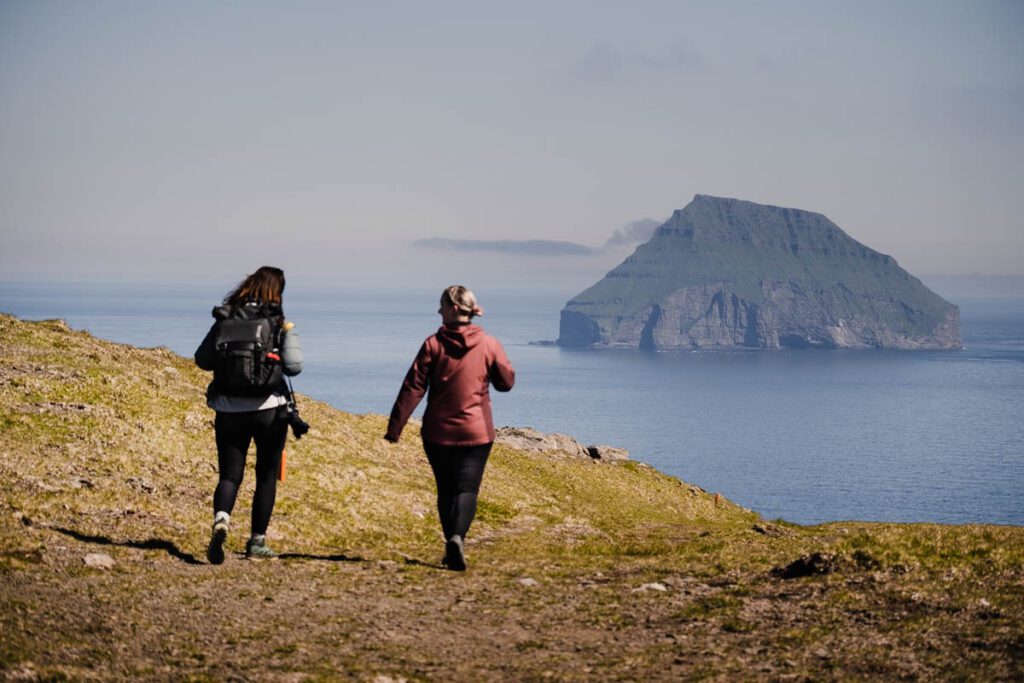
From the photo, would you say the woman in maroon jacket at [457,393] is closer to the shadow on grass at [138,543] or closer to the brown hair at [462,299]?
the brown hair at [462,299]

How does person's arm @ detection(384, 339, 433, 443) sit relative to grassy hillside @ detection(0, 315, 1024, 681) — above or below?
above

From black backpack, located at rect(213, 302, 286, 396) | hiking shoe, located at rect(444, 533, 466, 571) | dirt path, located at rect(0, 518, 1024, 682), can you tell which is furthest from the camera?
hiking shoe, located at rect(444, 533, 466, 571)

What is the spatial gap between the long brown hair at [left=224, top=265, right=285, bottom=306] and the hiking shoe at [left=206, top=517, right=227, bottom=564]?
3.18m

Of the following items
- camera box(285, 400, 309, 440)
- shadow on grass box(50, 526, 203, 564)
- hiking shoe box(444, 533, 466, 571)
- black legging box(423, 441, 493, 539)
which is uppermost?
camera box(285, 400, 309, 440)

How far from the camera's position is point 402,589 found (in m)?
13.5

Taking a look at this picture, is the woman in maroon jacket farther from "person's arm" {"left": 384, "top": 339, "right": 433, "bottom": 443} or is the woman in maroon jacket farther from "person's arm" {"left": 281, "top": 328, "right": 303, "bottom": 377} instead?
"person's arm" {"left": 281, "top": 328, "right": 303, "bottom": 377}

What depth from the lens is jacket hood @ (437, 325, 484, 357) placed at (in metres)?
14.4

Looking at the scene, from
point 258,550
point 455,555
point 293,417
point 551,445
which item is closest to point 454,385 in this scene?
point 293,417

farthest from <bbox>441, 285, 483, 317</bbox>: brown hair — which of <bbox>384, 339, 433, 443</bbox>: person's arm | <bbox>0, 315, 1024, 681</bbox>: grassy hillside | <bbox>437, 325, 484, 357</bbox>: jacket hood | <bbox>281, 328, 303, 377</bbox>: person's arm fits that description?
<bbox>0, 315, 1024, 681</bbox>: grassy hillside

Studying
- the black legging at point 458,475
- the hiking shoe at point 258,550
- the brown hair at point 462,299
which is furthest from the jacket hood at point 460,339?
the hiking shoe at point 258,550

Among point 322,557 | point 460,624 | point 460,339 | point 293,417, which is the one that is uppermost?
point 460,339

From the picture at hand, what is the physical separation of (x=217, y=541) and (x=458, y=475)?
3.62m

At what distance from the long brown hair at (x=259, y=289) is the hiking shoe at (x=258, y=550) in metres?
3.78

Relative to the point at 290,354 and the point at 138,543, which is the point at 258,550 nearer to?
the point at 138,543
